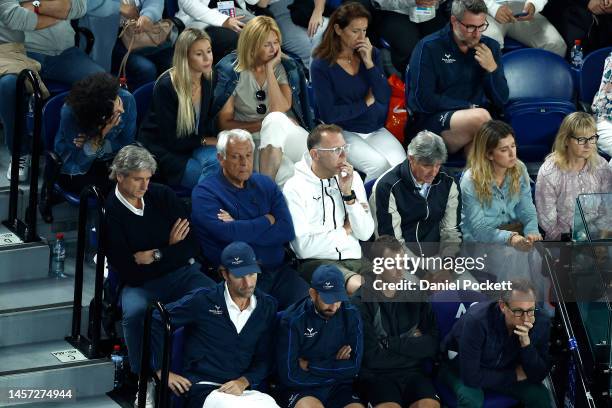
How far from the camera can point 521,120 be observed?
1043 cm

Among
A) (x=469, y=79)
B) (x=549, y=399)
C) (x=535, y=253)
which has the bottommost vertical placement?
(x=549, y=399)

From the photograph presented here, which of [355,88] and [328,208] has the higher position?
[355,88]

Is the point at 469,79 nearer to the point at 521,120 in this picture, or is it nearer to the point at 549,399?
the point at 521,120

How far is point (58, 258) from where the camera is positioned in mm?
9406

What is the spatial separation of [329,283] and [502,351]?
45.7 inches

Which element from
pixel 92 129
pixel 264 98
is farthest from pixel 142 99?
pixel 264 98

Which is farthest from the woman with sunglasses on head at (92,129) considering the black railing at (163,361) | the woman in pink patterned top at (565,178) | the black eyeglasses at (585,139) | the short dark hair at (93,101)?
the black eyeglasses at (585,139)

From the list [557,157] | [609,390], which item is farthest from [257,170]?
[609,390]

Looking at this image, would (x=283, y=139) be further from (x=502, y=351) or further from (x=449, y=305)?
(x=502, y=351)

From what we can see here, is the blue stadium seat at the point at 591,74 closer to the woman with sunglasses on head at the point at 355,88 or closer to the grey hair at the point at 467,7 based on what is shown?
the grey hair at the point at 467,7

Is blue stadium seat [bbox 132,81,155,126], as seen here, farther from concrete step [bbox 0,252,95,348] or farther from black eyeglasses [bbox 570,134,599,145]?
black eyeglasses [bbox 570,134,599,145]

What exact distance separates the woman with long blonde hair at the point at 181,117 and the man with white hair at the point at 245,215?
0.42 m

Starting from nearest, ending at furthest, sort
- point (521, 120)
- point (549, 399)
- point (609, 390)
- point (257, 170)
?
point (609, 390) → point (549, 399) → point (257, 170) → point (521, 120)

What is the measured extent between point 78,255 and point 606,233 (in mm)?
3080
